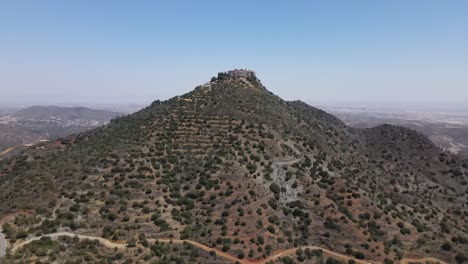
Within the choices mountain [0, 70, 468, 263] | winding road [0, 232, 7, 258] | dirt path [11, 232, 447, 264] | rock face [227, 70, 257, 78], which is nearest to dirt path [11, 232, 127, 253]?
dirt path [11, 232, 447, 264]

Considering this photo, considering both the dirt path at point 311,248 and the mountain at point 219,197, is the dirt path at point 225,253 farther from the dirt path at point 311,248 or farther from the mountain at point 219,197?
the mountain at point 219,197

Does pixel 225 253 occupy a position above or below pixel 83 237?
below

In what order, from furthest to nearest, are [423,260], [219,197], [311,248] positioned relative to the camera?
[219,197] → [311,248] → [423,260]

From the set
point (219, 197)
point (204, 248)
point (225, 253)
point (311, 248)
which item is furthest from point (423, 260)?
point (219, 197)

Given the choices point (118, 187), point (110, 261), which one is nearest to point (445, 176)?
point (118, 187)

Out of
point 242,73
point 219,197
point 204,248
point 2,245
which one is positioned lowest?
point 204,248

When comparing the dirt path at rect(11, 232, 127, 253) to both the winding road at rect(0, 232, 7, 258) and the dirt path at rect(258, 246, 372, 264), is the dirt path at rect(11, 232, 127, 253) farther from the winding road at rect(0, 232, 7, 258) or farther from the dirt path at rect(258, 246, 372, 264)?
the dirt path at rect(258, 246, 372, 264)

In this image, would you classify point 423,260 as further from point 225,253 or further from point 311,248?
point 225,253

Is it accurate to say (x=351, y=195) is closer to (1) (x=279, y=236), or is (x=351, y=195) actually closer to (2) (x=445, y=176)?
(1) (x=279, y=236)

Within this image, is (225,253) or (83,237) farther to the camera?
(225,253)
